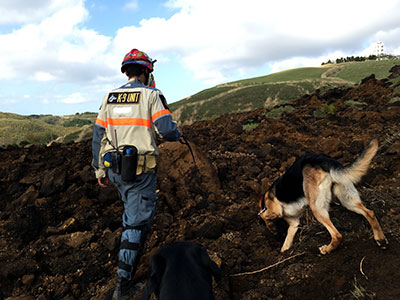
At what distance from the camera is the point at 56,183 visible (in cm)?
476

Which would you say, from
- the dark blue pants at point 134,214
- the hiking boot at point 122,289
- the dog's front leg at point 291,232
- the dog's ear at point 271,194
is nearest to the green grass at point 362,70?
the dog's ear at point 271,194

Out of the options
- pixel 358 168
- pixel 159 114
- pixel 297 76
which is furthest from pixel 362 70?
pixel 159 114

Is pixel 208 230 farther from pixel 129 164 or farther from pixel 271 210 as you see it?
pixel 129 164

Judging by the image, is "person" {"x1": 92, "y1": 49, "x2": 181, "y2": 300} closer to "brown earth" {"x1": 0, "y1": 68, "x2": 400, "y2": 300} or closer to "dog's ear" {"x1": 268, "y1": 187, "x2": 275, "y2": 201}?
"brown earth" {"x1": 0, "y1": 68, "x2": 400, "y2": 300}

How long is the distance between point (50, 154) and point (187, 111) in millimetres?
20450

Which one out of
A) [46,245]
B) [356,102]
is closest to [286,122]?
[356,102]

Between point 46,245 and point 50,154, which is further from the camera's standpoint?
point 50,154

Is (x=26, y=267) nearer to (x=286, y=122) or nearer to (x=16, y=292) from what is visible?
(x=16, y=292)

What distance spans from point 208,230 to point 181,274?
181cm

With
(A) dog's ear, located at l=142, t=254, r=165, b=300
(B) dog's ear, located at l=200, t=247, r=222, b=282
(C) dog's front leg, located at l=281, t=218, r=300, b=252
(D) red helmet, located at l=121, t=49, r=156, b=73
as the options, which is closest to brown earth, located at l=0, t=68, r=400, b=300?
(C) dog's front leg, located at l=281, t=218, r=300, b=252

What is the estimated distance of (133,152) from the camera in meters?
2.64

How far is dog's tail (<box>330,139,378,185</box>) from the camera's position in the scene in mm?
2695

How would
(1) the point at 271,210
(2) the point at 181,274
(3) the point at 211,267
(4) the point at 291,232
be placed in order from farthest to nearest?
1. (1) the point at 271,210
2. (4) the point at 291,232
3. (3) the point at 211,267
4. (2) the point at 181,274

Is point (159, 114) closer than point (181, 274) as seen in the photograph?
No
